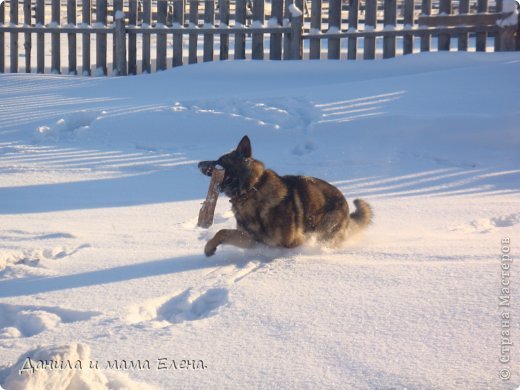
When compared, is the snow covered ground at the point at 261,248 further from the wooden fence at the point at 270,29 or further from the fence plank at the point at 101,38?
the fence plank at the point at 101,38

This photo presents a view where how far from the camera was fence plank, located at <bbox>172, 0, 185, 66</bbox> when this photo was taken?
13.1m

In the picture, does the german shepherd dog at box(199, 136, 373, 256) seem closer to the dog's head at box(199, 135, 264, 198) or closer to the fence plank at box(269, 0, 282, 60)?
the dog's head at box(199, 135, 264, 198)

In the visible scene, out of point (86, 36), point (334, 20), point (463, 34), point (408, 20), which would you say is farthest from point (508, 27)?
point (86, 36)

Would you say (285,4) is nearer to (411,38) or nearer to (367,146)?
(411,38)

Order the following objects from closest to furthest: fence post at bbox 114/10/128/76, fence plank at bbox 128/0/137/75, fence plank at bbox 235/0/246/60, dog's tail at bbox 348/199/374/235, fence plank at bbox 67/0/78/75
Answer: dog's tail at bbox 348/199/374/235 < fence plank at bbox 235/0/246/60 < fence post at bbox 114/10/128/76 < fence plank at bbox 128/0/137/75 < fence plank at bbox 67/0/78/75

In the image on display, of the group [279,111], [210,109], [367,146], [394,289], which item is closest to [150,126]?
[210,109]

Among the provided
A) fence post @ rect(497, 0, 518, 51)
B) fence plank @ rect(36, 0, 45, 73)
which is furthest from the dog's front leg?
fence plank @ rect(36, 0, 45, 73)

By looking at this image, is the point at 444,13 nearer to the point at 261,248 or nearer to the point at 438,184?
the point at 438,184

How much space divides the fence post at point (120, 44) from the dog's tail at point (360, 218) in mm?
8567

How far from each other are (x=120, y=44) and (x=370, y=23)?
4292 mm

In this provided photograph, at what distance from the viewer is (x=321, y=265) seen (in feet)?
16.3

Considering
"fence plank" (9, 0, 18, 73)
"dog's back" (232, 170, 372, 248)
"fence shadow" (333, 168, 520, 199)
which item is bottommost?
"fence shadow" (333, 168, 520, 199)

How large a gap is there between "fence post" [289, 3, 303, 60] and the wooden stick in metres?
7.38

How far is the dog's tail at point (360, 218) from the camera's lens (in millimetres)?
5742
